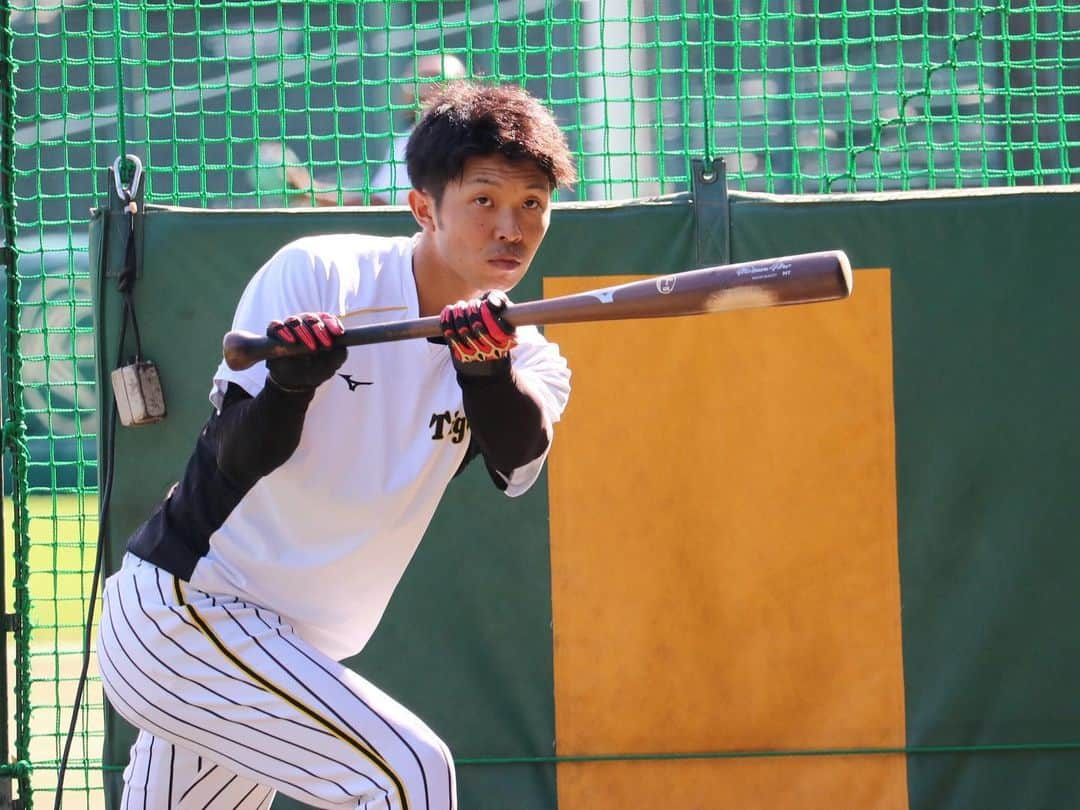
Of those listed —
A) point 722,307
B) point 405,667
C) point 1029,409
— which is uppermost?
point 722,307

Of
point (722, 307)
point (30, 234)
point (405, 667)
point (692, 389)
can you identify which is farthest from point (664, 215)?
point (30, 234)

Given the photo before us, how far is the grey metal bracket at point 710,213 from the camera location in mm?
4223

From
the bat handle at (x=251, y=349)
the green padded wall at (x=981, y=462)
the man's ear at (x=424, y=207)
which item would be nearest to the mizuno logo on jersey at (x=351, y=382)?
the bat handle at (x=251, y=349)

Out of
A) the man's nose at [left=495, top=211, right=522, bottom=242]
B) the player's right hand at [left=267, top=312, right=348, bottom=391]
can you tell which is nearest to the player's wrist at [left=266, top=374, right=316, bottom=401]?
the player's right hand at [left=267, top=312, right=348, bottom=391]

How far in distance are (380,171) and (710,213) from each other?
353 centimetres

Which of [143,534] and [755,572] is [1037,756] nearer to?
[755,572]

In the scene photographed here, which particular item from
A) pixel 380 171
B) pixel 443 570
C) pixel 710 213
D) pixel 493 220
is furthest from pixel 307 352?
pixel 380 171

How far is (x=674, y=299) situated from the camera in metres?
2.61

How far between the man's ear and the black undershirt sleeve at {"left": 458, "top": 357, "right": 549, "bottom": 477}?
0.40 metres

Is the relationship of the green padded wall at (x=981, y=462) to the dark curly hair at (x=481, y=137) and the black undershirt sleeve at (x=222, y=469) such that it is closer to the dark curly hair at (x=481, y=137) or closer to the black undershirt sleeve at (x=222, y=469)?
the dark curly hair at (x=481, y=137)

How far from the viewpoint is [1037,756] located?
4.21 meters

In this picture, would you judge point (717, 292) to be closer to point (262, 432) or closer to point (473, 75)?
point (262, 432)

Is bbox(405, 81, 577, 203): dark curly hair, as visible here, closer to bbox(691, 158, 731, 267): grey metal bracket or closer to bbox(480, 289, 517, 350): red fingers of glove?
bbox(480, 289, 517, 350): red fingers of glove

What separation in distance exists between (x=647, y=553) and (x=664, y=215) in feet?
3.03
